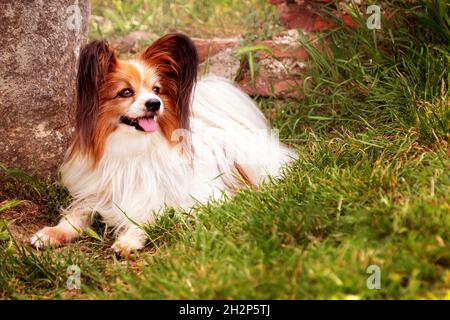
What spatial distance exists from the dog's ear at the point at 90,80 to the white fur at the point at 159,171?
0.17m

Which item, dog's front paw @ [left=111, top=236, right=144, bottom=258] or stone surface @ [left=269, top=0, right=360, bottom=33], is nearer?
dog's front paw @ [left=111, top=236, right=144, bottom=258]

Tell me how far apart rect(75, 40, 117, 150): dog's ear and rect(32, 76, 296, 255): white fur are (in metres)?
0.17

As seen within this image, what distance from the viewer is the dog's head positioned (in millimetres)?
3701

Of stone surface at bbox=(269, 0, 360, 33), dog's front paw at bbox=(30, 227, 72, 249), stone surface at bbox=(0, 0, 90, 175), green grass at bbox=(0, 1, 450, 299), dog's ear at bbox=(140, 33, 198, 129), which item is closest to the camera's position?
green grass at bbox=(0, 1, 450, 299)

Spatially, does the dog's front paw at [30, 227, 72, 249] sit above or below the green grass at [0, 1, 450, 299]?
below

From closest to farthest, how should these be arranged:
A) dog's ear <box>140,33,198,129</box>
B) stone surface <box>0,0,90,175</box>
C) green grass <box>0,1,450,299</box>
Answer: green grass <box>0,1,450,299</box>
dog's ear <box>140,33,198,129</box>
stone surface <box>0,0,90,175</box>

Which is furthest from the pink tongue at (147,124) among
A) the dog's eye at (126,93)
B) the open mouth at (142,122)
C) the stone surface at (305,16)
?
the stone surface at (305,16)

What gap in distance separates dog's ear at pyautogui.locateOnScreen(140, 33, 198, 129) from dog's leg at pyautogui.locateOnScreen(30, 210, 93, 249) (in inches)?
32.1

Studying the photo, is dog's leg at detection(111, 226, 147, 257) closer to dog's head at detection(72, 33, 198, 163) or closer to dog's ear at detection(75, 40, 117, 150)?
dog's head at detection(72, 33, 198, 163)

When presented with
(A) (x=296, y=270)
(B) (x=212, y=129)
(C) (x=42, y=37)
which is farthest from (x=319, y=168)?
(C) (x=42, y=37)

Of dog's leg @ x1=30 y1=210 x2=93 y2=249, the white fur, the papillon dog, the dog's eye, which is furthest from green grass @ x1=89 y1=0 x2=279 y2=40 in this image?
dog's leg @ x1=30 y1=210 x2=93 y2=249

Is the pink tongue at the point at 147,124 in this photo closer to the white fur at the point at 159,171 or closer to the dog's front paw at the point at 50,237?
the white fur at the point at 159,171

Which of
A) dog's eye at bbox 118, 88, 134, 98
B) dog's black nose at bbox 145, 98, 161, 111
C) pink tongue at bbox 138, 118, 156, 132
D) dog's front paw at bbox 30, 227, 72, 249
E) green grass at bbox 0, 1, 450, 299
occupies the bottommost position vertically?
dog's front paw at bbox 30, 227, 72, 249

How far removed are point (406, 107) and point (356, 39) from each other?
826 millimetres
